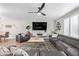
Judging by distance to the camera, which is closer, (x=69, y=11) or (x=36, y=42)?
(x=69, y=11)

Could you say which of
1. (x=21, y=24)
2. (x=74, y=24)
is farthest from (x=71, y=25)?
(x=21, y=24)

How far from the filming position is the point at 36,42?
2.82m

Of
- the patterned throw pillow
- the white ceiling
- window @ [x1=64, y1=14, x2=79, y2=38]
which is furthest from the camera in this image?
window @ [x1=64, y1=14, x2=79, y2=38]

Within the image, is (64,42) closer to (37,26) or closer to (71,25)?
(71,25)

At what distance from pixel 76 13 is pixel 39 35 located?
1.04 meters

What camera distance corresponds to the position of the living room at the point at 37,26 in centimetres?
228

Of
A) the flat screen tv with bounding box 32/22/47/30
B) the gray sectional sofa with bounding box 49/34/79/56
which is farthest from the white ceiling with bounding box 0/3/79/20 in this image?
the gray sectional sofa with bounding box 49/34/79/56

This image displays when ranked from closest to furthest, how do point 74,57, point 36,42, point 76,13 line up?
point 74,57, point 76,13, point 36,42

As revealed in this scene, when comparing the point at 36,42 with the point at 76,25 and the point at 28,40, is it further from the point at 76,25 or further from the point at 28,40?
the point at 76,25

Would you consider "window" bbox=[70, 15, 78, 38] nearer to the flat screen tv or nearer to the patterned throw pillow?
the flat screen tv

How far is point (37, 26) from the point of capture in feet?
7.98

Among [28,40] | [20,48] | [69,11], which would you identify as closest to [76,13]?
[69,11]

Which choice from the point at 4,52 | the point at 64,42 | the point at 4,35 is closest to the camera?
the point at 4,52

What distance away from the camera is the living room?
2.28 m
